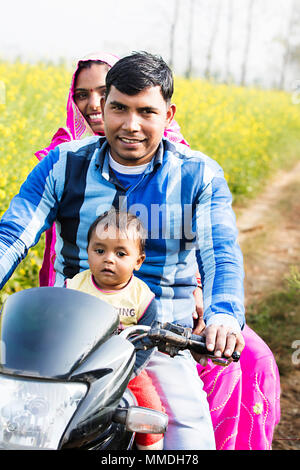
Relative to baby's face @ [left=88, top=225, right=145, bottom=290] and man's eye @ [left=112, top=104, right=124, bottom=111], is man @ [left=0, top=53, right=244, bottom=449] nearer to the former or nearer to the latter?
man's eye @ [left=112, top=104, right=124, bottom=111]

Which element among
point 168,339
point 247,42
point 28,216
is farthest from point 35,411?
point 247,42

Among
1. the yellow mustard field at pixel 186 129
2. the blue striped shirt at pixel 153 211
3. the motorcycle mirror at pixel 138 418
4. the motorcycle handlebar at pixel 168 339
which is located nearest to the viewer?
the motorcycle mirror at pixel 138 418

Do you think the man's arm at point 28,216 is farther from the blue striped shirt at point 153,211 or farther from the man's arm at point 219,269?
the man's arm at point 219,269

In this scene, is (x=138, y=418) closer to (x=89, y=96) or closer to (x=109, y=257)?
(x=109, y=257)

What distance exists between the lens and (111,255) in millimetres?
1578

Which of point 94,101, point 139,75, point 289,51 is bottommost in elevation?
point 139,75

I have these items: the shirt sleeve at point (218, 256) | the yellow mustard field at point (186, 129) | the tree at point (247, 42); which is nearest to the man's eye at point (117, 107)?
the shirt sleeve at point (218, 256)

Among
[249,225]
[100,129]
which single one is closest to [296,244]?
[249,225]

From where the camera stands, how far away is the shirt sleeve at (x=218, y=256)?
5.31 feet

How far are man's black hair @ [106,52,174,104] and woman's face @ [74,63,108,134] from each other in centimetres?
120

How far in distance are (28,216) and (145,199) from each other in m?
0.43

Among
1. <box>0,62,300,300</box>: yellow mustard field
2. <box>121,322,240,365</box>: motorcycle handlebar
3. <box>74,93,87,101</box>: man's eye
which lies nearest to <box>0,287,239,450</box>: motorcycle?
<box>121,322,240,365</box>: motorcycle handlebar

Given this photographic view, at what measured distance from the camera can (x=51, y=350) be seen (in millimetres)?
1108

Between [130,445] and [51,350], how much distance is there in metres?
0.42
